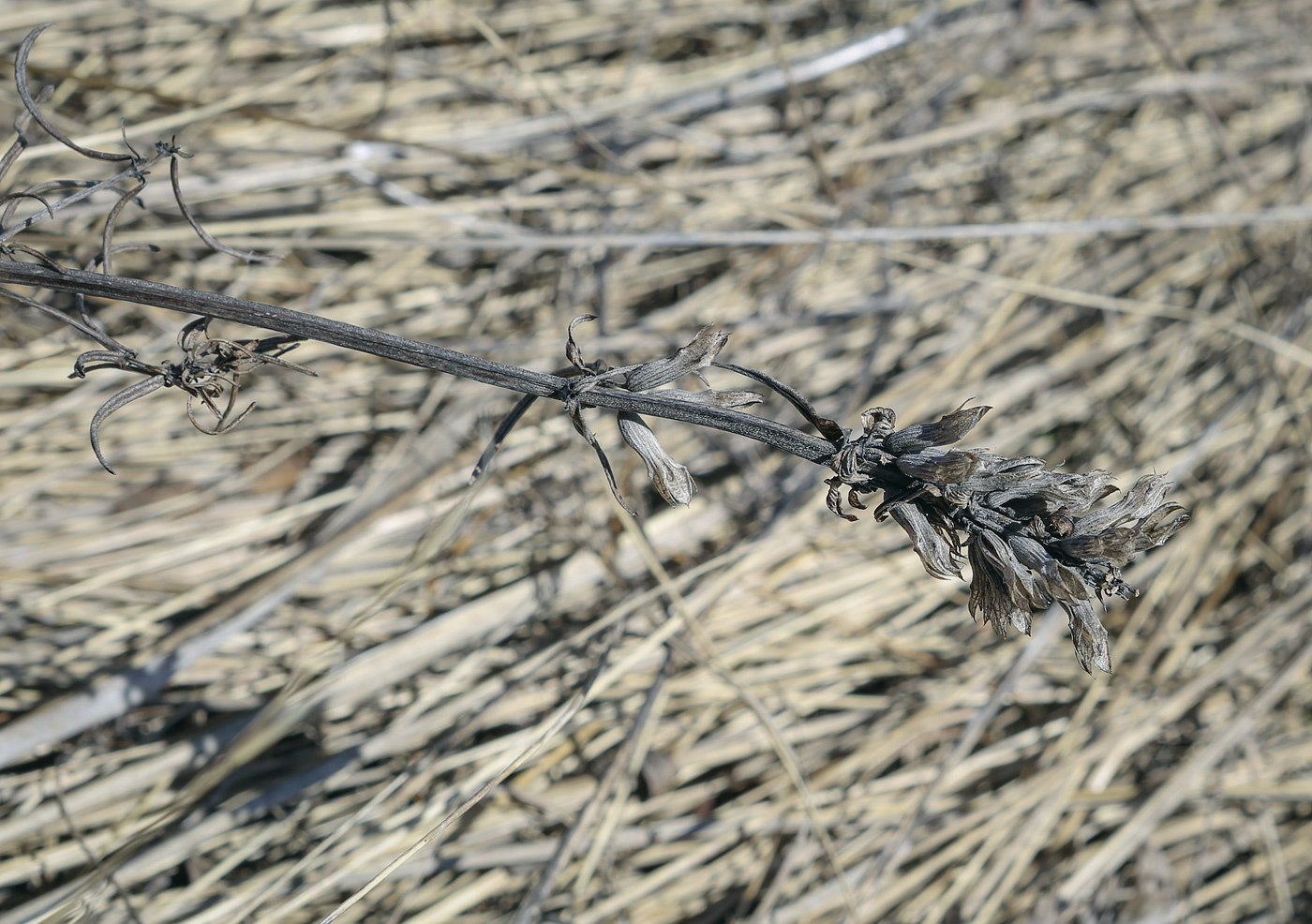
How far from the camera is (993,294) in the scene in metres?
2.04

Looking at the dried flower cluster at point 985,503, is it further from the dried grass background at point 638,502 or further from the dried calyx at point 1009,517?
the dried grass background at point 638,502

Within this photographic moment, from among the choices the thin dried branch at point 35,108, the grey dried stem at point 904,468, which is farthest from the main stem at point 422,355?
the thin dried branch at point 35,108

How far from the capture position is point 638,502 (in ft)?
5.74

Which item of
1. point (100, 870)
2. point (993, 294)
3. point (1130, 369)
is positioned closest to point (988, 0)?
point (993, 294)

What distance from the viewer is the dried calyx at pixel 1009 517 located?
64 centimetres

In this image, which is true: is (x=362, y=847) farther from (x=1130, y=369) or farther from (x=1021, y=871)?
(x=1130, y=369)

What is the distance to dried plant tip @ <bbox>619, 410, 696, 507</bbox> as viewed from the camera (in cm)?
68

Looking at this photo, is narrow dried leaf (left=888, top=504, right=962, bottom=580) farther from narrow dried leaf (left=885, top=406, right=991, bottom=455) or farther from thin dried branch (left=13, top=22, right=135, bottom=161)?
thin dried branch (left=13, top=22, right=135, bottom=161)

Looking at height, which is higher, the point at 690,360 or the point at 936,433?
the point at 690,360

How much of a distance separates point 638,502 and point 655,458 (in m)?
1.06

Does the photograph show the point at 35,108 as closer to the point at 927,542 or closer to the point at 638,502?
the point at 927,542

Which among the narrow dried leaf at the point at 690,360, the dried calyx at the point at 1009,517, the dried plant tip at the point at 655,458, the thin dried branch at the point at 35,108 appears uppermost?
the thin dried branch at the point at 35,108

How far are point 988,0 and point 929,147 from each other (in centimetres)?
61

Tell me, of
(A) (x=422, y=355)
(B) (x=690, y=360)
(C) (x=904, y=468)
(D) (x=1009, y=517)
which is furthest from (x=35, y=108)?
(D) (x=1009, y=517)
